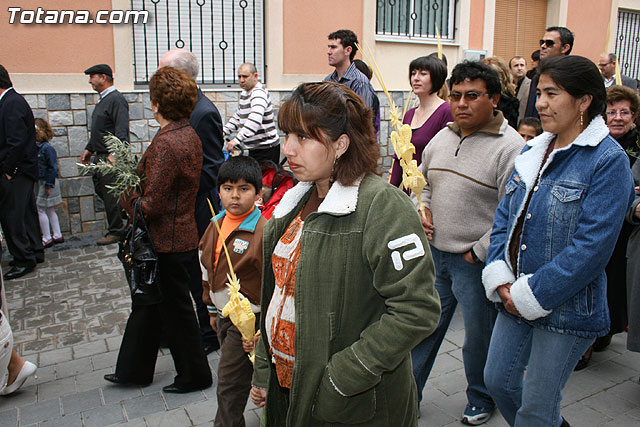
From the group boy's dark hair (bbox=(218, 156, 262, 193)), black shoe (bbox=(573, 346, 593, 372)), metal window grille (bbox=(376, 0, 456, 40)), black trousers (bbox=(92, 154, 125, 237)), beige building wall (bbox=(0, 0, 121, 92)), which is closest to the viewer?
boy's dark hair (bbox=(218, 156, 262, 193))

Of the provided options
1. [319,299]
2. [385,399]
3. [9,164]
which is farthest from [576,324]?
[9,164]

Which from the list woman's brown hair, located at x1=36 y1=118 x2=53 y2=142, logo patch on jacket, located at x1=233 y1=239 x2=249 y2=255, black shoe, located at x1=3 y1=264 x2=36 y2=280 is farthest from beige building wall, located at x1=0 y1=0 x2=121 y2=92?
logo patch on jacket, located at x1=233 y1=239 x2=249 y2=255

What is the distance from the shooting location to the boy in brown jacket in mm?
3240

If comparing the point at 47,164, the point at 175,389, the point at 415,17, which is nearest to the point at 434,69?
the point at 175,389

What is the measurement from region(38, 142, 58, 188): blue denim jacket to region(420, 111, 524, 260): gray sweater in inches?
229

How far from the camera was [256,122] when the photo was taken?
271 inches

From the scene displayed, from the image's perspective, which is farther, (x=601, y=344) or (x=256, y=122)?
(x=256, y=122)

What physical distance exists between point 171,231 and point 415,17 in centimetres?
880

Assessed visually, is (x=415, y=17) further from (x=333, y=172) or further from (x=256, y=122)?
(x=333, y=172)

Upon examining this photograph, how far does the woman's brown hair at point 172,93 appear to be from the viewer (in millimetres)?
3760

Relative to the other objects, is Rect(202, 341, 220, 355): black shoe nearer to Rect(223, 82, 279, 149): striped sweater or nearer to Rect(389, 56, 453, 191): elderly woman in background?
Rect(389, 56, 453, 191): elderly woman in background

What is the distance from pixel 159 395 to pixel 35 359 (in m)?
1.35

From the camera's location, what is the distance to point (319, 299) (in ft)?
6.51

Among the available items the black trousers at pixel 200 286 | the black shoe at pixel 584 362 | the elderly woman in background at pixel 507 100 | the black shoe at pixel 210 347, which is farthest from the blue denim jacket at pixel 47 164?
the black shoe at pixel 584 362
